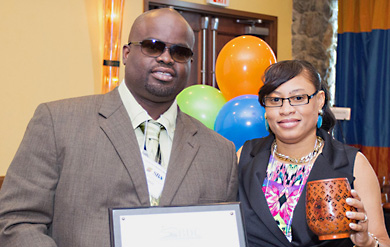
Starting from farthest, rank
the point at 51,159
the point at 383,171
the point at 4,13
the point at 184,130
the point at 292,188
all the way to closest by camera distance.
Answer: the point at 383,171 < the point at 4,13 < the point at 292,188 < the point at 184,130 < the point at 51,159

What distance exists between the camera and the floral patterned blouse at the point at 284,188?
5.63 feet

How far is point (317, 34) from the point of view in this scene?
5828 millimetres

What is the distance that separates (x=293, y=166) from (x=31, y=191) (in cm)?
107

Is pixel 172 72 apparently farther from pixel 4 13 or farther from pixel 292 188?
pixel 4 13

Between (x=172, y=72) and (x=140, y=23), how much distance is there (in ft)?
0.70

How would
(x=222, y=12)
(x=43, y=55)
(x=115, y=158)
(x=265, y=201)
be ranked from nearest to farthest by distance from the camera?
(x=115, y=158) < (x=265, y=201) < (x=43, y=55) < (x=222, y=12)

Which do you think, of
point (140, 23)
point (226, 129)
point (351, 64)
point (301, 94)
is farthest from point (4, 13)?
point (351, 64)

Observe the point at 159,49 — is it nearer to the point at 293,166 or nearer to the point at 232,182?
the point at 232,182

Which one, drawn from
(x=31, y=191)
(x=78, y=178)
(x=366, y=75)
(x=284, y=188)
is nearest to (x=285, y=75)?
(x=284, y=188)

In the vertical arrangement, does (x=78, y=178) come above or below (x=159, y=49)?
below

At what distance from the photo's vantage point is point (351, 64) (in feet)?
18.3

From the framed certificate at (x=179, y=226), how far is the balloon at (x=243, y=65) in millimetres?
1786

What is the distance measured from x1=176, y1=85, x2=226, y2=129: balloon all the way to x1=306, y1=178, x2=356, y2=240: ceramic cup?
5.43ft

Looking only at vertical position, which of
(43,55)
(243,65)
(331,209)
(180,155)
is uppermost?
(43,55)
